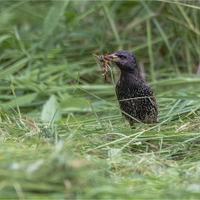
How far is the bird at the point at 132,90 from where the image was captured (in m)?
2.78

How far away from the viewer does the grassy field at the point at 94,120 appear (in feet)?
4.93

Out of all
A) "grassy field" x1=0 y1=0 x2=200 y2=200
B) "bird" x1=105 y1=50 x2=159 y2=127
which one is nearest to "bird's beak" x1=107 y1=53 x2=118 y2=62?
"bird" x1=105 y1=50 x2=159 y2=127

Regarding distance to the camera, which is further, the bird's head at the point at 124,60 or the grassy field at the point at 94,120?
the bird's head at the point at 124,60

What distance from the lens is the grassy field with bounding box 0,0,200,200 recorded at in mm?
1502

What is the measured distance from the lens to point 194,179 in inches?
67.1

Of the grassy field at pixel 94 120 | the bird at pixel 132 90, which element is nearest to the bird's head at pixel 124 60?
the bird at pixel 132 90

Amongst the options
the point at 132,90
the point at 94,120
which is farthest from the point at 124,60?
the point at 94,120

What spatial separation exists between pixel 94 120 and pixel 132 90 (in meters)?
0.46

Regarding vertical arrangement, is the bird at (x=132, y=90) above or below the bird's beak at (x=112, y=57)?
below

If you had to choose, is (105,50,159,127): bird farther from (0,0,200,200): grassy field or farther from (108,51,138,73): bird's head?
(0,0,200,200): grassy field

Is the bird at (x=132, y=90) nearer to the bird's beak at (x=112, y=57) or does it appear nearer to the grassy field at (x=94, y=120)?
the bird's beak at (x=112, y=57)

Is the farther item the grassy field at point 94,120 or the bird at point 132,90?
the bird at point 132,90

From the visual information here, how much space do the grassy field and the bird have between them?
13 cm

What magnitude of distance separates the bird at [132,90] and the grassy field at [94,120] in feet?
0.41
